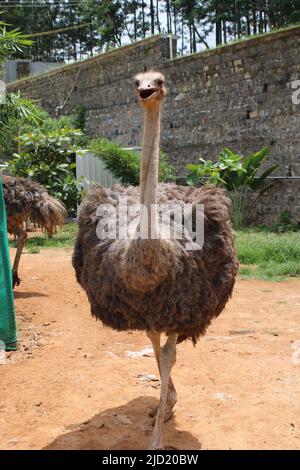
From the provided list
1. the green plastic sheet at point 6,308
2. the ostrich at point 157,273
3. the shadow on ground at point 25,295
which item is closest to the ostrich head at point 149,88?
the ostrich at point 157,273

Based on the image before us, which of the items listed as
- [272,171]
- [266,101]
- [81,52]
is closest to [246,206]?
[272,171]

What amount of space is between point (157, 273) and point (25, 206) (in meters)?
4.26

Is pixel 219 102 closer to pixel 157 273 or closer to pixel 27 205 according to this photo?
pixel 27 205

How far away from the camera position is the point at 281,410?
356cm

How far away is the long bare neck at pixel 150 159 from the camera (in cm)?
291

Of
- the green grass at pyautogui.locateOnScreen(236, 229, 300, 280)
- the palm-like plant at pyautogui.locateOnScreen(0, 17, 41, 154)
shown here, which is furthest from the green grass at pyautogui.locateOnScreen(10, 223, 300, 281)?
the palm-like plant at pyautogui.locateOnScreen(0, 17, 41, 154)

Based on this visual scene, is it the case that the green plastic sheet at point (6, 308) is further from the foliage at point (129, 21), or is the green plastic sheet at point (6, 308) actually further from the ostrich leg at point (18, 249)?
the foliage at point (129, 21)

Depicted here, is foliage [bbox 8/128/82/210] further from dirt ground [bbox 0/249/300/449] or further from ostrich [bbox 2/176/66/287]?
dirt ground [bbox 0/249/300/449]

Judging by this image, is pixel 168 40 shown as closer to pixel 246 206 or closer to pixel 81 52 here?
pixel 246 206

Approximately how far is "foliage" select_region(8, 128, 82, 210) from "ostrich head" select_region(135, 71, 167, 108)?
838 cm

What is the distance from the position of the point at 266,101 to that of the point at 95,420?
8688 mm

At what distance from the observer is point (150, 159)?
298 centimetres

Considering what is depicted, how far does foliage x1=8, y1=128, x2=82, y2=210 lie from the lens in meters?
11.4

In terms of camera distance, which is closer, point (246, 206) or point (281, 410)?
point (281, 410)
